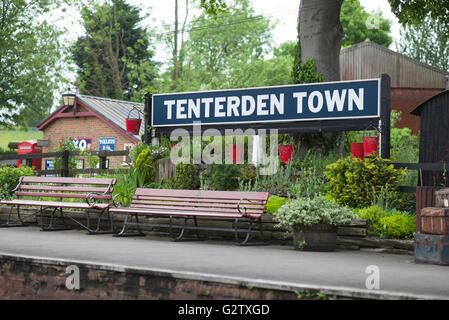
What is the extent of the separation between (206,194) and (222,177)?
4.44 ft

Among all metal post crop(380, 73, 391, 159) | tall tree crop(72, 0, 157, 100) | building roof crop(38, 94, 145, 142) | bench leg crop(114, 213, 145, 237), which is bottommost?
bench leg crop(114, 213, 145, 237)

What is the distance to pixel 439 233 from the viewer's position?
8.30 m

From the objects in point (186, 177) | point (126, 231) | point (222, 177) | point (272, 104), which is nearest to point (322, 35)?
point (272, 104)

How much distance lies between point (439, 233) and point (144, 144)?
7185 mm

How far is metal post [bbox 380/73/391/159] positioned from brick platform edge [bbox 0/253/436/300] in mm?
5876

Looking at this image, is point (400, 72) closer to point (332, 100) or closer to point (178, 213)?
point (332, 100)

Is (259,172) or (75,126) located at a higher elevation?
(75,126)

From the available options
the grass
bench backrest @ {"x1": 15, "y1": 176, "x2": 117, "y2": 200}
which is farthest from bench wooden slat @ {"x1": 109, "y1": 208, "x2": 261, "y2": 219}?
the grass

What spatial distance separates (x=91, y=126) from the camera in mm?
34344

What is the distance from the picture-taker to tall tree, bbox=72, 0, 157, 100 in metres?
43.0

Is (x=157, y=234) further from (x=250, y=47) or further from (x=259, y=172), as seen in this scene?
(x=250, y=47)

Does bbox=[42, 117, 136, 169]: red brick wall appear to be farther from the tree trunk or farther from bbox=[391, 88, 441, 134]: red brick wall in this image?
the tree trunk
